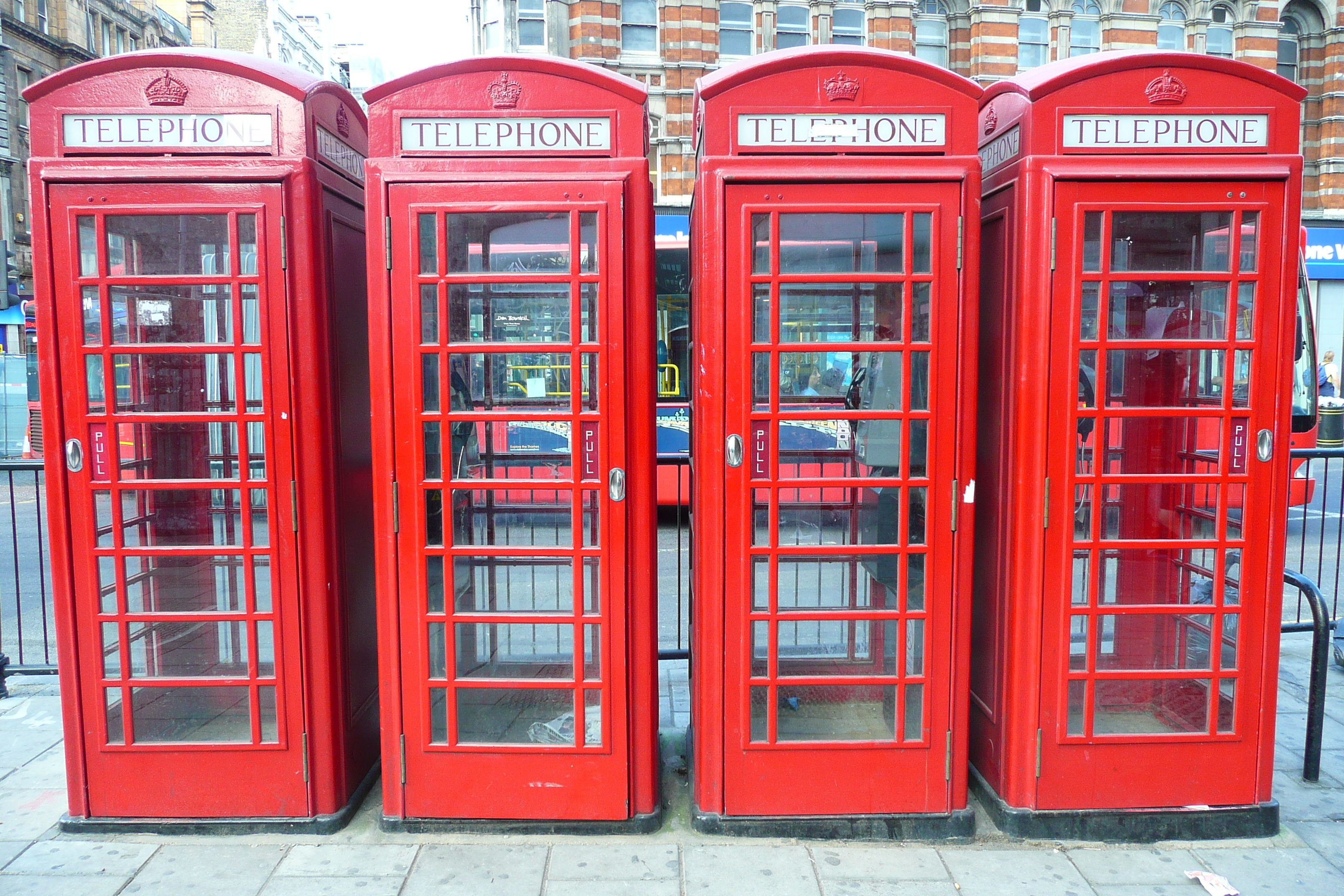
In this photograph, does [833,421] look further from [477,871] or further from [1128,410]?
[477,871]

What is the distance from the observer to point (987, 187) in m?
3.41

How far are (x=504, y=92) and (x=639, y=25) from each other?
1841cm

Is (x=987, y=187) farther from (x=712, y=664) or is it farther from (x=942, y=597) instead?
(x=712, y=664)

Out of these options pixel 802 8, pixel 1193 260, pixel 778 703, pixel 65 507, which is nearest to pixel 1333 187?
pixel 802 8

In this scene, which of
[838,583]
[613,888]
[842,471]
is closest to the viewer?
[613,888]

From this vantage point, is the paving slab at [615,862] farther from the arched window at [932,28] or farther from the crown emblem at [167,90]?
the arched window at [932,28]

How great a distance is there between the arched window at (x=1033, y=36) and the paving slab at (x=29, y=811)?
22.7 metres

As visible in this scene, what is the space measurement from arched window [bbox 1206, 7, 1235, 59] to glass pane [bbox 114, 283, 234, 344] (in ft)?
82.0

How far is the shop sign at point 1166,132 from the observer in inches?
120

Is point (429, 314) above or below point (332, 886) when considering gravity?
above

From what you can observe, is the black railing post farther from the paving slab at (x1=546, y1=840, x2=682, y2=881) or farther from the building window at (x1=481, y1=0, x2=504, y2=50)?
the building window at (x1=481, y1=0, x2=504, y2=50)

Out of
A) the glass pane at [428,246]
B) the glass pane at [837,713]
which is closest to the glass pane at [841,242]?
the glass pane at [428,246]

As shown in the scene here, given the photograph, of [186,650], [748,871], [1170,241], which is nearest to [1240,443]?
[1170,241]

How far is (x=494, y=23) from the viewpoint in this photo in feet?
62.4
